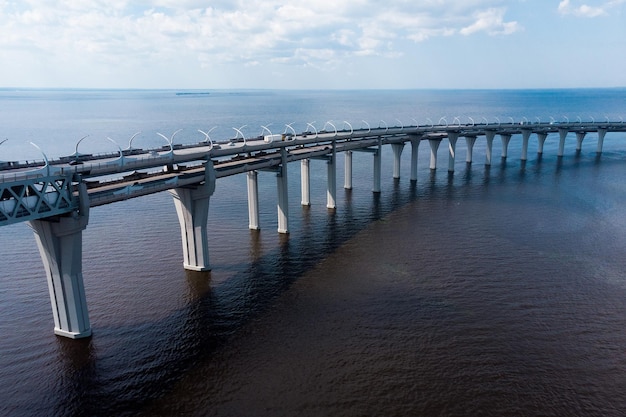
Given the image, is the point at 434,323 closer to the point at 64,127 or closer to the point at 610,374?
the point at 610,374

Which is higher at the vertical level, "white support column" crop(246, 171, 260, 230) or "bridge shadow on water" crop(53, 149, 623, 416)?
"white support column" crop(246, 171, 260, 230)

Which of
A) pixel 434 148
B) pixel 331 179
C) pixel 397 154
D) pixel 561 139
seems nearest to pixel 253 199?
pixel 331 179

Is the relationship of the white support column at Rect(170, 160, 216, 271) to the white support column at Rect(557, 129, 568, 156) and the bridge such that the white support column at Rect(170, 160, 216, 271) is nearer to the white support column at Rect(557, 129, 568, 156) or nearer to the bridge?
the bridge

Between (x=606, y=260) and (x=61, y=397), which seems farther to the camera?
(x=606, y=260)

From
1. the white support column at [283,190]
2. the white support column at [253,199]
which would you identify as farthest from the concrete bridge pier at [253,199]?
the white support column at [283,190]


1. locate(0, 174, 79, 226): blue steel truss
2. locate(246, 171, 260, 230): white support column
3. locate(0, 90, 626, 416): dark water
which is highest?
locate(0, 174, 79, 226): blue steel truss

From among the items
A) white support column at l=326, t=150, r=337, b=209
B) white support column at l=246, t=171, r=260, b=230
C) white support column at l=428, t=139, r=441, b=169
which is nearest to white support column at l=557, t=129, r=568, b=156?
white support column at l=428, t=139, r=441, b=169

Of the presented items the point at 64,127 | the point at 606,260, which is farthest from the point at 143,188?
the point at 64,127
